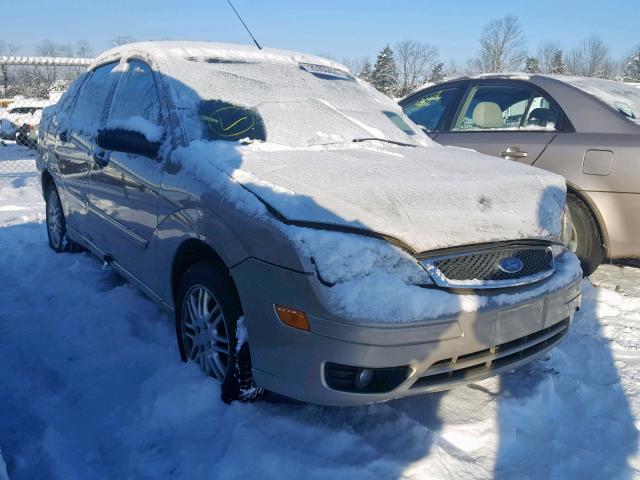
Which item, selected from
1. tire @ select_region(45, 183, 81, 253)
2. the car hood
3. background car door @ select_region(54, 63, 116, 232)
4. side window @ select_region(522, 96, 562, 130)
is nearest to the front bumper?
the car hood

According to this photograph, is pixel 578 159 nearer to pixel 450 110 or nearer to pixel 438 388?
pixel 450 110

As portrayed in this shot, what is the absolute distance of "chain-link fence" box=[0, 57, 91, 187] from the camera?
945cm

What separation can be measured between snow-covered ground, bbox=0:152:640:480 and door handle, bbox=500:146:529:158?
5.25ft

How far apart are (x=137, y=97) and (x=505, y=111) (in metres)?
3.07

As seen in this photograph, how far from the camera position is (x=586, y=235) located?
13.3 ft

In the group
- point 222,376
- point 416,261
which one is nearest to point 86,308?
point 222,376

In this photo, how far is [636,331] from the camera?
11.3 feet

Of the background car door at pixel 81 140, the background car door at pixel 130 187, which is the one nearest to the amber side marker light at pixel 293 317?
the background car door at pixel 130 187

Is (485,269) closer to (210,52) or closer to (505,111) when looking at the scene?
(210,52)

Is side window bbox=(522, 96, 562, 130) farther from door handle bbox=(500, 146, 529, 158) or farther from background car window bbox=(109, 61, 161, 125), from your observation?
background car window bbox=(109, 61, 161, 125)

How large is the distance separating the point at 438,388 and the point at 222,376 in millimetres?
993

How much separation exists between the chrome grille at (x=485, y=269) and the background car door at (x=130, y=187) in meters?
1.48

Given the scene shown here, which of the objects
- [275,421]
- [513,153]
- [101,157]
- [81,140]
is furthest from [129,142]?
[513,153]

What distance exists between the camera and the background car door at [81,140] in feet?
12.4
